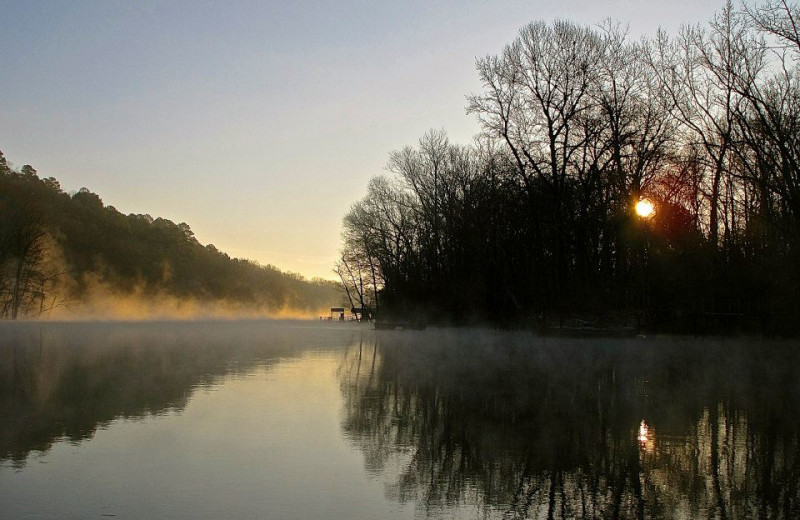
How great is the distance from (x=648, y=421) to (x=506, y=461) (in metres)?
3.74

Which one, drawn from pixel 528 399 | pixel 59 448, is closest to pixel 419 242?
pixel 528 399

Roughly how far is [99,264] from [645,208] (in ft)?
263

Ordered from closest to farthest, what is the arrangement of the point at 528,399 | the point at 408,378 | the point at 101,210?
the point at 528,399
the point at 408,378
the point at 101,210

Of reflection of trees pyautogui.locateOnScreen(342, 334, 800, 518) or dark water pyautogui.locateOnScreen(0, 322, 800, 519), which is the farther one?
reflection of trees pyautogui.locateOnScreen(342, 334, 800, 518)

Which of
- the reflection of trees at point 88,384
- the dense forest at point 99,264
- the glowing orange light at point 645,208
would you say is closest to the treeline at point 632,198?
the glowing orange light at point 645,208

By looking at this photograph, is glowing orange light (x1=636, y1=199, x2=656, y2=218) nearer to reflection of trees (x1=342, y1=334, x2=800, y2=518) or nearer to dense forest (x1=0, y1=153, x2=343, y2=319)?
reflection of trees (x1=342, y1=334, x2=800, y2=518)

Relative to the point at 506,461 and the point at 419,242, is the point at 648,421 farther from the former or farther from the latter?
the point at 419,242

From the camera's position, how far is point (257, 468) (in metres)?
7.99

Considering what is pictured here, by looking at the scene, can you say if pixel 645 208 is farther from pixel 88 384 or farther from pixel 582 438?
pixel 582 438

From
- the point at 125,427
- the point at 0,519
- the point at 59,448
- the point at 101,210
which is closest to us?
the point at 0,519

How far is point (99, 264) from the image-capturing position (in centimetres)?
10294

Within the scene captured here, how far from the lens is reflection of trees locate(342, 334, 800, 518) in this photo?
22.4 ft

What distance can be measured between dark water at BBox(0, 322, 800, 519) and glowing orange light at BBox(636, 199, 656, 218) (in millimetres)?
20420

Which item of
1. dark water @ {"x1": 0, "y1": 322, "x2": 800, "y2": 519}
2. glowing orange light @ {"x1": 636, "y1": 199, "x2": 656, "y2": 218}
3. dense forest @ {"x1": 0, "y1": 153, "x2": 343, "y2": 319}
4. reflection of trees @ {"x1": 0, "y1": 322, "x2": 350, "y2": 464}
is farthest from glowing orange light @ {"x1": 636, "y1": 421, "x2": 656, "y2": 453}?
dense forest @ {"x1": 0, "y1": 153, "x2": 343, "y2": 319}
